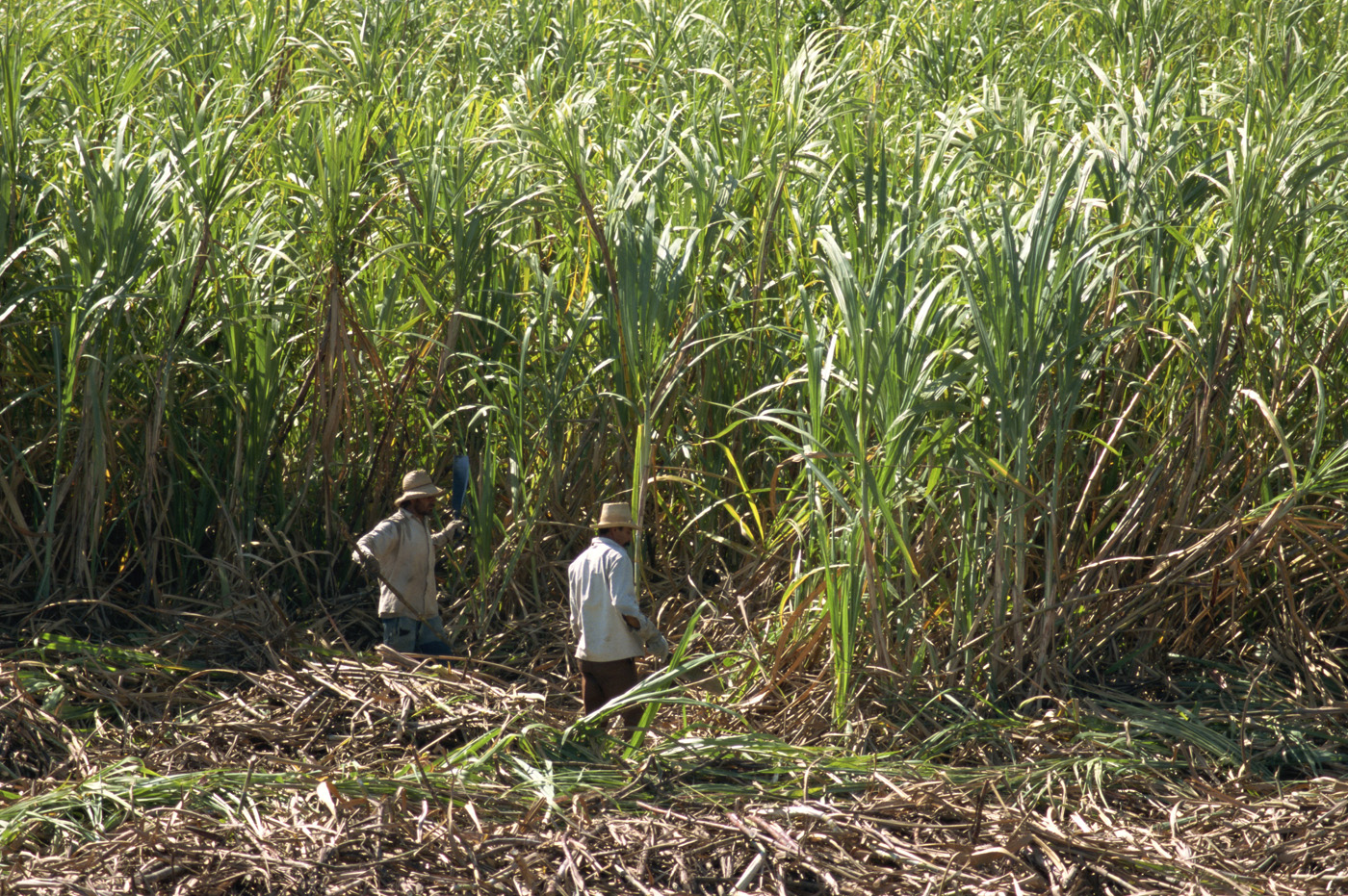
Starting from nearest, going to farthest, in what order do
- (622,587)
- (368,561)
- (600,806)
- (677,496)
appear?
1. (600,806)
2. (622,587)
3. (368,561)
4. (677,496)

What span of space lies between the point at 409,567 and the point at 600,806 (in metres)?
1.46

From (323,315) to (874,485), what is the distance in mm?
2361

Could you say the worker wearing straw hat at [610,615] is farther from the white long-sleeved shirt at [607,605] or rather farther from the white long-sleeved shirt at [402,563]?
the white long-sleeved shirt at [402,563]

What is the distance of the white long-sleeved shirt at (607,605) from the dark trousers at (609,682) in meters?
0.03

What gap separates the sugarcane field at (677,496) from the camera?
3096 mm

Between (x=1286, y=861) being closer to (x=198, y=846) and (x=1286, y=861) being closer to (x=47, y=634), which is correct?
(x=198, y=846)

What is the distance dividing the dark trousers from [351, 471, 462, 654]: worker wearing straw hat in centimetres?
72

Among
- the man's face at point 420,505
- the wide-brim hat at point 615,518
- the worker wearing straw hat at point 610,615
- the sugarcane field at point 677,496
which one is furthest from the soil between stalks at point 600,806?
the man's face at point 420,505

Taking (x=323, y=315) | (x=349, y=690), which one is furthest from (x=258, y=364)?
(x=349, y=690)

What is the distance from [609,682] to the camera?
395 cm

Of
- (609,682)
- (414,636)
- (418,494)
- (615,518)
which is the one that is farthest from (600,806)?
(418,494)

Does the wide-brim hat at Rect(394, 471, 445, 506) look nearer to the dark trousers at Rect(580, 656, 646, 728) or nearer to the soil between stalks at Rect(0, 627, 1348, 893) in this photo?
the soil between stalks at Rect(0, 627, 1348, 893)

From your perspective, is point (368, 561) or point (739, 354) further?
point (739, 354)

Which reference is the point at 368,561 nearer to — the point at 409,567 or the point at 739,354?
the point at 409,567
